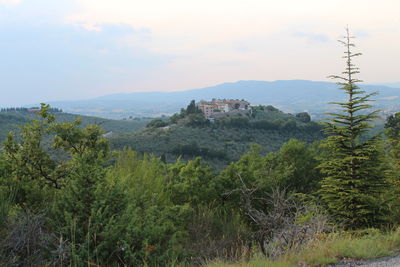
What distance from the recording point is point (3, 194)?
16.3ft

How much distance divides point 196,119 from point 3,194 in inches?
2116

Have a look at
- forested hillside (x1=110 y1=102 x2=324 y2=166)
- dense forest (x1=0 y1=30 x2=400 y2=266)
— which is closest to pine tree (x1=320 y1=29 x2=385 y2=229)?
dense forest (x1=0 y1=30 x2=400 y2=266)

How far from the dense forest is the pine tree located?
3cm

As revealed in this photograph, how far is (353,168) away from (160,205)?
521 cm

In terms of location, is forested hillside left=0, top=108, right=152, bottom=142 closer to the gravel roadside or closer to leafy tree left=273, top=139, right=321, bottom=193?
leafy tree left=273, top=139, right=321, bottom=193

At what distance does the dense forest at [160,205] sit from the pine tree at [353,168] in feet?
0.09

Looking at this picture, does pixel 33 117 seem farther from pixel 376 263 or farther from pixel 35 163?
pixel 376 263

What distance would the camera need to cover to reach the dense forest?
4.20 m

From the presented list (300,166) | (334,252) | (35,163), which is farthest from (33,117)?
(334,252)

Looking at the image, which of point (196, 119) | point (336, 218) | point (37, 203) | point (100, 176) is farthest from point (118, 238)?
point (196, 119)

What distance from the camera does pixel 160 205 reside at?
710 cm

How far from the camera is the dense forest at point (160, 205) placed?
4.20 m

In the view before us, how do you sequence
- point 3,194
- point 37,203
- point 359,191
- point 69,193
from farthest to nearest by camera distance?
1. point 359,191
2. point 37,203
3. point 3,194
4. point 69,193

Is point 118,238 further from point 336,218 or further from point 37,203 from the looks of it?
point 336,218
